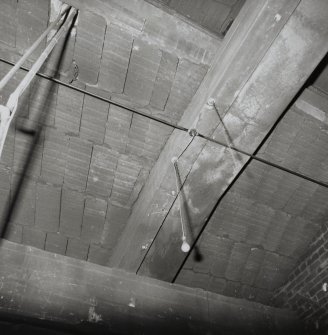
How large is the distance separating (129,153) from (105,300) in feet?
5.09

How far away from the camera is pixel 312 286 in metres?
3.61

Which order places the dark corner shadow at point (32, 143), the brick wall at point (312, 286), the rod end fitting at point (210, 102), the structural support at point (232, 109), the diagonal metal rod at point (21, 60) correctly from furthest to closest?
the brick wall at point (312, 286)
the dark corner shadow at point (32, 143)
the rod end fitting at point (210, 102)
the structural support at point (232, 109)
the diagonal metal rod at point (21, 60)

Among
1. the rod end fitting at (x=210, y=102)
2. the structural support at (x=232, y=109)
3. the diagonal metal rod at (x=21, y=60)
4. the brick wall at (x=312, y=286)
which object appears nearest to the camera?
the diagonal metal rod at (x=21, y=60)

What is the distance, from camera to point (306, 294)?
3.66 m

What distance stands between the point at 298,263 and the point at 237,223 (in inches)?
44.4

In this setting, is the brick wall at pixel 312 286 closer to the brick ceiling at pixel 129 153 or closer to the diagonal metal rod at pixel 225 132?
the brick ceiling at pixel 129 153

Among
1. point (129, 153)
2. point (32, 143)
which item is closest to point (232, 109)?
point (129, 153)

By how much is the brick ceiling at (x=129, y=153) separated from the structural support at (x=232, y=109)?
0.32m

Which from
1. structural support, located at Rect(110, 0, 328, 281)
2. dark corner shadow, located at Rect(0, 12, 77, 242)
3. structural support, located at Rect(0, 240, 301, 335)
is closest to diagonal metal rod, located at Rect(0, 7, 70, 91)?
dark corner shadow, located at Rect(0, 12, 77, 242)

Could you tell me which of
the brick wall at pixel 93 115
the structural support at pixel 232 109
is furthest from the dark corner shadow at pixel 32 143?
the structural support at pixel 232 109

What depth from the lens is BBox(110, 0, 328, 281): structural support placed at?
7.51 ft

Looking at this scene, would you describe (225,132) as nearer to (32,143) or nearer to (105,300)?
(32,143)

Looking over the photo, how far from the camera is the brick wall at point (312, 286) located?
349 centimetres

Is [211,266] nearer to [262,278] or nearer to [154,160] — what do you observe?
[262,278]
